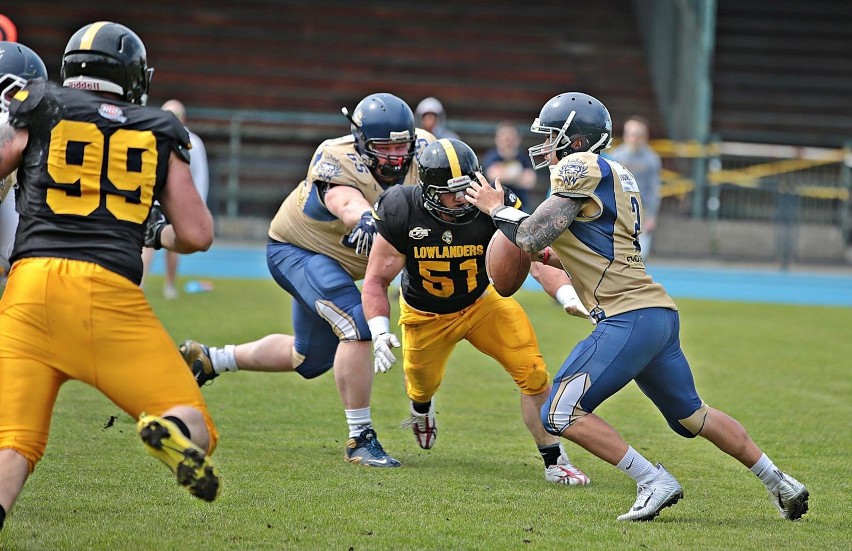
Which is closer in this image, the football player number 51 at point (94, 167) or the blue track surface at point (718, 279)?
the football player number 51 at point (94, 167)

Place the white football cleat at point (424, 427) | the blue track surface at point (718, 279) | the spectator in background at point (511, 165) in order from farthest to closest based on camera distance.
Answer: the blue track surface at point (718, 279) → the spectator in background at point (511, 165) → the white football cleat at point (424, 427)

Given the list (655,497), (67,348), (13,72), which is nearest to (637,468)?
(655,497)

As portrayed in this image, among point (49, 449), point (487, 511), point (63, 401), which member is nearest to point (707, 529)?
point (487, 511)

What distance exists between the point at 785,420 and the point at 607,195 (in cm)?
285

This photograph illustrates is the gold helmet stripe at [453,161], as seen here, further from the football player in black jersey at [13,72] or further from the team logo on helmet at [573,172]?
the football player in black jersey at [13,72]

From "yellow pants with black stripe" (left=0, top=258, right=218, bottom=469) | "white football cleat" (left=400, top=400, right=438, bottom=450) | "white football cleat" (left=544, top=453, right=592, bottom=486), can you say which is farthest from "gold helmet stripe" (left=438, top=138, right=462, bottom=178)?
"yellow pants with black stripe" (left=0, top=258, right=218, bottom=469)

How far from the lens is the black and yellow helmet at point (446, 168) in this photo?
530 cm

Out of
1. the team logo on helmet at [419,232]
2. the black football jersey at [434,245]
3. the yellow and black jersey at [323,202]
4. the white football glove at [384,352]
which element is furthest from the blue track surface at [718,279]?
the white football glove at [384,352]

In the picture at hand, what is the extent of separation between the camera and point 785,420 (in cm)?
697

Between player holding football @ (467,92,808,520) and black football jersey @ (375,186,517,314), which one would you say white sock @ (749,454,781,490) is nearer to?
player holding football @ (467,92,808,520)

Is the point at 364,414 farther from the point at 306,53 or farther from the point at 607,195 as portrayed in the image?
the point at 306,53

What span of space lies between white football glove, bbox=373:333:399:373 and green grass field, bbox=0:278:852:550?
524mm

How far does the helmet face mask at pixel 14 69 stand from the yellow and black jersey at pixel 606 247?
2.41 metres

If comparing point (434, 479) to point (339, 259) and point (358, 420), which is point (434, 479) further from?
point (339, 259)
